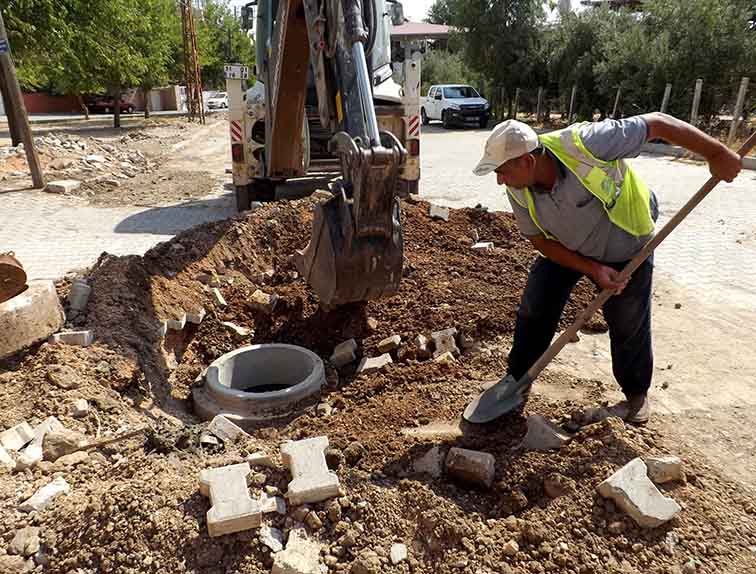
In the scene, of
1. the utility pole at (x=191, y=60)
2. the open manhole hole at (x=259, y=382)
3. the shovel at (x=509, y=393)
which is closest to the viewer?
the shovel at (x=509, y=393)

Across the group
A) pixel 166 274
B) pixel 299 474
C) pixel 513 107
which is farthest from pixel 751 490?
pixel 513 107

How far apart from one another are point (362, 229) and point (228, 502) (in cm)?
159

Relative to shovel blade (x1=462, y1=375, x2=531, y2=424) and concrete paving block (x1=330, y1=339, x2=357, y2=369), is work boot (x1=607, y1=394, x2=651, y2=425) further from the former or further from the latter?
concrete paving block (x1=330, y1=339, x2=357, y2=369)

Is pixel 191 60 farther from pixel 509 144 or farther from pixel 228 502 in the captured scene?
pixel 228 502

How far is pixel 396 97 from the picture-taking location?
8.51 m

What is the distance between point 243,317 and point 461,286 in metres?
2.07

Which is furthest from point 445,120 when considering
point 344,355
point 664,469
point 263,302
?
point 664,469

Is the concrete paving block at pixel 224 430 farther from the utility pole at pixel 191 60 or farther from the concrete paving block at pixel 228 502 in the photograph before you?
the utility pole at pixel 191 60

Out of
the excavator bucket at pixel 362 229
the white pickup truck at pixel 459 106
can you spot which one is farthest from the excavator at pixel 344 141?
the white pickup truck at pixel 459 106

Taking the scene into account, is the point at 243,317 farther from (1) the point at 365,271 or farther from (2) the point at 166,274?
(1) the point at 365,271

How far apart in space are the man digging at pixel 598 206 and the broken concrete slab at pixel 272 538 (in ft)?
6.48

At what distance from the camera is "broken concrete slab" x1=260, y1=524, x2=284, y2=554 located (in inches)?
99.6

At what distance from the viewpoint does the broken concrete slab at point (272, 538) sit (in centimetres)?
253

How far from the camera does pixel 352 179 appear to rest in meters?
3.34
